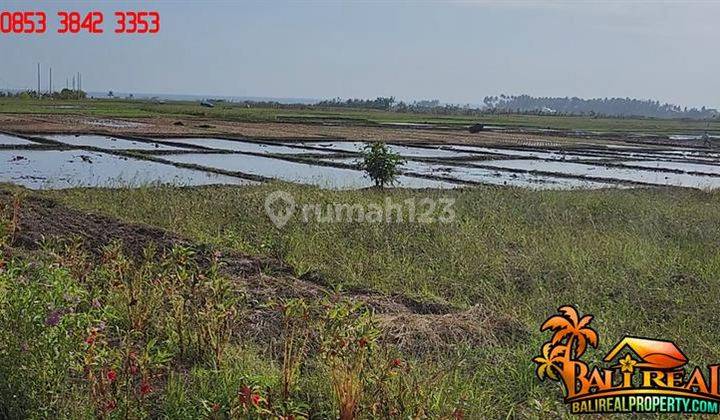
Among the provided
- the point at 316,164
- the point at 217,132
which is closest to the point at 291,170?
the point at 316,164

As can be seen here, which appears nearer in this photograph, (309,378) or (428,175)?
(309,378)

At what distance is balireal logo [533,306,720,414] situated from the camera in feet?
8.54

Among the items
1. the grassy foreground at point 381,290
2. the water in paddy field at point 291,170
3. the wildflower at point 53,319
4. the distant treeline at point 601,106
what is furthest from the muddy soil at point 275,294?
the distant treeline at point 601,106

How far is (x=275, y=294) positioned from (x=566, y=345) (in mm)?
2192

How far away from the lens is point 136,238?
6352 millimetres

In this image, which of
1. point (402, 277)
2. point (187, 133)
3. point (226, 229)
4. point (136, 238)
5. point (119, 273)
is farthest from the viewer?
point (187, 133)

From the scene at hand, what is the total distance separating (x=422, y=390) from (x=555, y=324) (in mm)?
601

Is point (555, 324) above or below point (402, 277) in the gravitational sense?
above

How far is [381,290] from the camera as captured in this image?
5.01m

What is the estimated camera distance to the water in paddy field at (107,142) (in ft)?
56.4

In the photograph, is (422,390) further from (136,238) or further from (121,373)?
(136,238)

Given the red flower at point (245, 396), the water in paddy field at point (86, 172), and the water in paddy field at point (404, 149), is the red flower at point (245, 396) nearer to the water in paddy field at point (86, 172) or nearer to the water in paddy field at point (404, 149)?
the water in paddy field at point (86, 172)

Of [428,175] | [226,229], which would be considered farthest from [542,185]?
[226,229]

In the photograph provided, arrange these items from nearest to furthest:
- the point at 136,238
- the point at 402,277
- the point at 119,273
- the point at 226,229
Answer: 1. the point at 119,273
2. the point at 402,277
3. the point at 136,238
4. the point at 226,229
